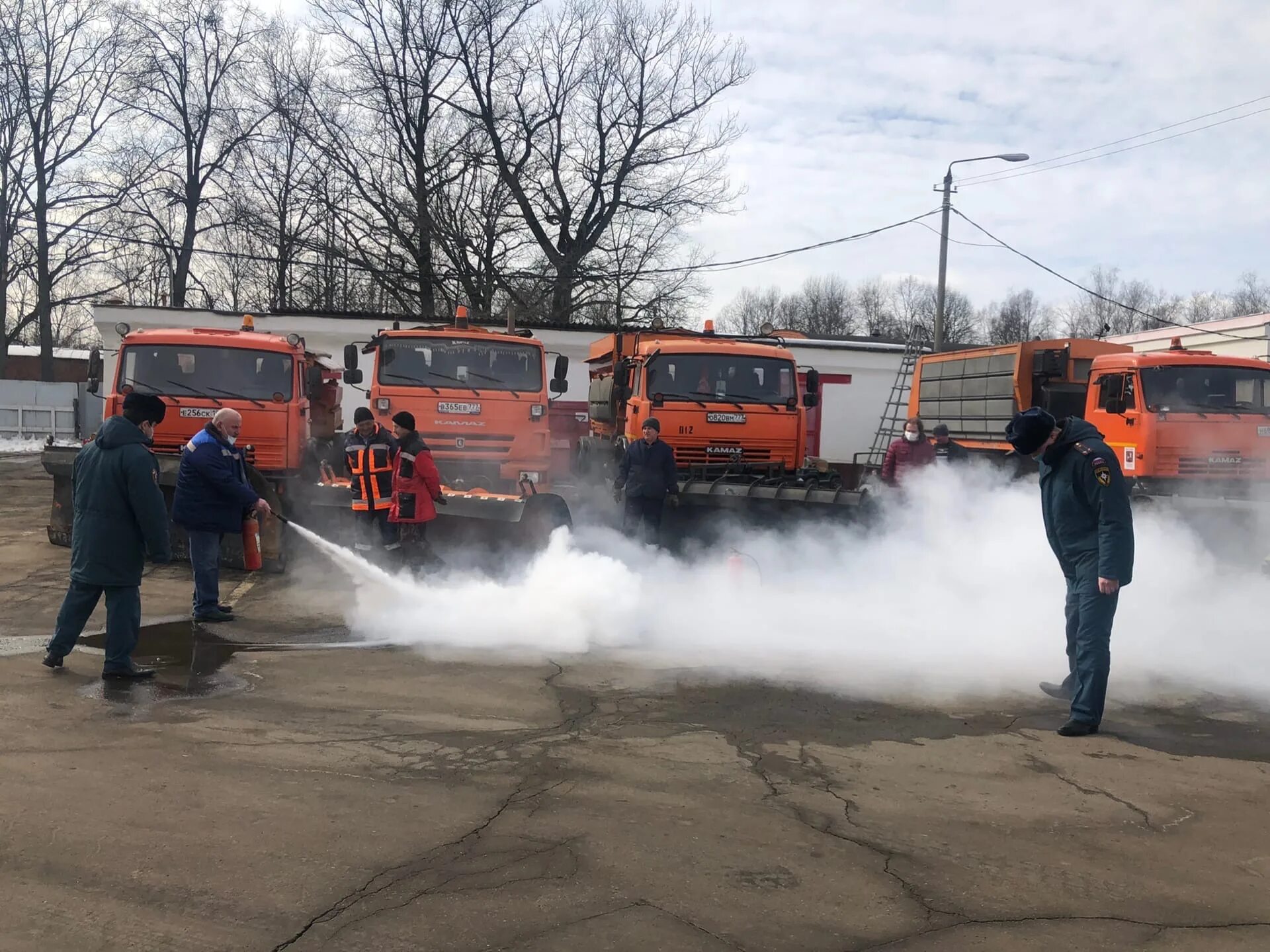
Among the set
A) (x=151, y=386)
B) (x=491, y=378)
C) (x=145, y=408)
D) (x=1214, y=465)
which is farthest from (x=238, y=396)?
(x=1214, y=465)

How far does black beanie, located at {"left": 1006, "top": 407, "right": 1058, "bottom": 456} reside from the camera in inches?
247

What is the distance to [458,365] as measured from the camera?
12.5 metres

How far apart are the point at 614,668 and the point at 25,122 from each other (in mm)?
34952

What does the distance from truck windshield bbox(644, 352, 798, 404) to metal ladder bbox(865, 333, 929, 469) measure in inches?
462

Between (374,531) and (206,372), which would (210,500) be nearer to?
(374,531)

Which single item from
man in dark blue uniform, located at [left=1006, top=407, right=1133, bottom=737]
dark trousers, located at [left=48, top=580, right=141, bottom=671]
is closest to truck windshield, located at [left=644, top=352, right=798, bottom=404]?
man in dark blue uniform, located at [left=1006, top=407, right=1133, bottom=737]

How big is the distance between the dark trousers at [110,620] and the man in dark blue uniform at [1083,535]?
5.64 meters

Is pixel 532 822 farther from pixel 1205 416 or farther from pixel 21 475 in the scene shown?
pixel 21 475

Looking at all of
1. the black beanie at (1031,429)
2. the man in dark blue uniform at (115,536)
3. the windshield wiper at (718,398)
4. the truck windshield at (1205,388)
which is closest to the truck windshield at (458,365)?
the windshield wiper at (718,398)

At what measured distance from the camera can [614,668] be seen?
7184mm

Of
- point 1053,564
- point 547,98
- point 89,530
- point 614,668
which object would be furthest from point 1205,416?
point 547,98

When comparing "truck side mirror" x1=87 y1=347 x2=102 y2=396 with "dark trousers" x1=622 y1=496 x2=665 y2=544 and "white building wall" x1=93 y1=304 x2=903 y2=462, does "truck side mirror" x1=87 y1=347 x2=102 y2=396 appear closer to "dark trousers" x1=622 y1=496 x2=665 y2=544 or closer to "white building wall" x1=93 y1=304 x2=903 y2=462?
"dark trousers" x1=622 y1=496 x2=665 y2=544

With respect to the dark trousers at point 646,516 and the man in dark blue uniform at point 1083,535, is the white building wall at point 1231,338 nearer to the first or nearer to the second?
the dark trousers at point 646,516

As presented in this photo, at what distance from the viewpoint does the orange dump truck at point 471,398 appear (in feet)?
39.8
